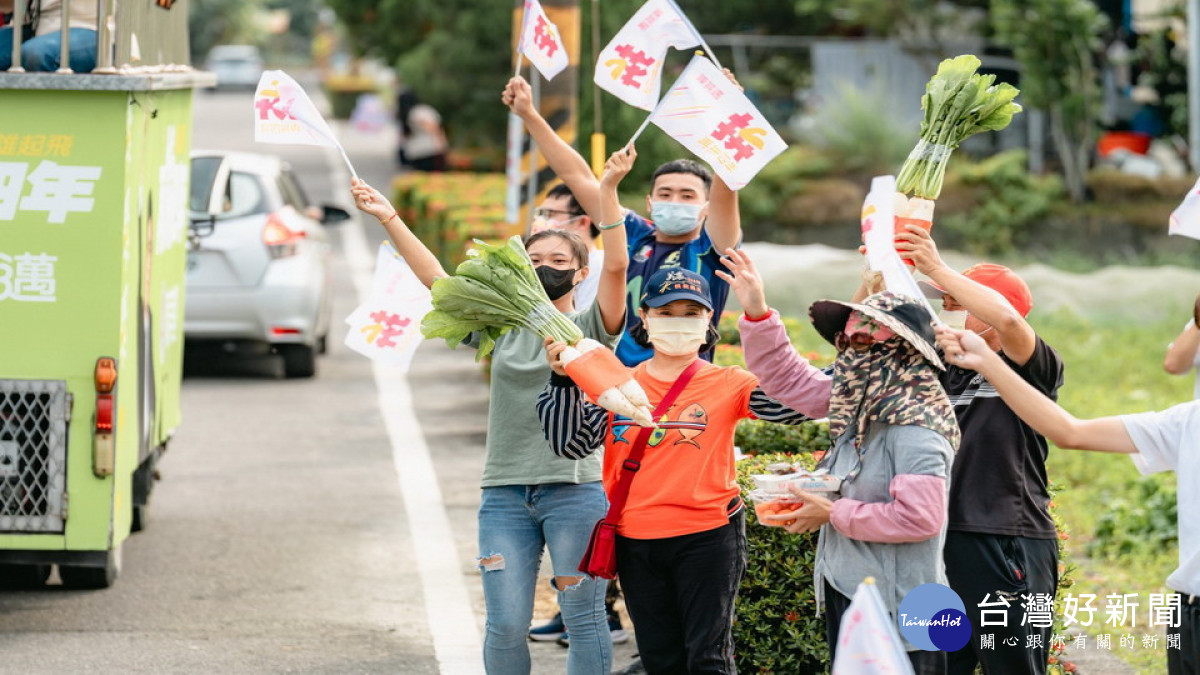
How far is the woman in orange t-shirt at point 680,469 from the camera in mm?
5289

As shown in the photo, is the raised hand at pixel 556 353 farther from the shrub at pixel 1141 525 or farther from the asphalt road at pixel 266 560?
the shrub at pixel 1141 525

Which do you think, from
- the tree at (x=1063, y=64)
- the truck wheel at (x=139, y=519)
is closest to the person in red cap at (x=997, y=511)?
the truck wheel at (x=139, y=519)

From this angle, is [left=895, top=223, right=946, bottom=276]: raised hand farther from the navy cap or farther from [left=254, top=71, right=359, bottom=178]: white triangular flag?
[left=254, top=71, right=359, bottom=178]: white triangular flag

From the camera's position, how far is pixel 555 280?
5668 mm

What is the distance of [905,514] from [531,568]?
1.53 meters

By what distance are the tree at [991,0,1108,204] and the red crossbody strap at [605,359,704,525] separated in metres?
15.9

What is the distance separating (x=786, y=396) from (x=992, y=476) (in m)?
0.70

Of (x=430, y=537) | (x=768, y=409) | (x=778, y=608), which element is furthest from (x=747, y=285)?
(x=430, y=537)

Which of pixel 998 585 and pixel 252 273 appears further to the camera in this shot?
pixel 252 273

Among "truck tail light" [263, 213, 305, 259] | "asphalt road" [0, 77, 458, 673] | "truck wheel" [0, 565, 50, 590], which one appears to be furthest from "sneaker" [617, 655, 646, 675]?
"truck tail light" [263, 213, 305, 259]

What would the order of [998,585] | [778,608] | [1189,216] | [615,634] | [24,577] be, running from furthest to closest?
1. [24,577]
2. [615,634]
3. [778,608]
4. [1189,216]
5. [998,585]

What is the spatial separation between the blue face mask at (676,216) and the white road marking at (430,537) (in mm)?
1917

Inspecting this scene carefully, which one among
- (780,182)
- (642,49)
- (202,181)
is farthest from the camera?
(780,182)

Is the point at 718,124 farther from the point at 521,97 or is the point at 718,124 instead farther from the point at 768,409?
the point at 768,409
